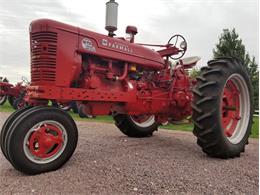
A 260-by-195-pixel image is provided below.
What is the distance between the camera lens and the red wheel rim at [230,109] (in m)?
4.56

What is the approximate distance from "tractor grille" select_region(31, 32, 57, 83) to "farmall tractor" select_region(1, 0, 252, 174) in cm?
1

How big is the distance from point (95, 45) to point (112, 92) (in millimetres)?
679

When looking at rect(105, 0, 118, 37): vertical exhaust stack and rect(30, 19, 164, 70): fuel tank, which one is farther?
rect(105, 0, 118, 37): vertical exhaust stack

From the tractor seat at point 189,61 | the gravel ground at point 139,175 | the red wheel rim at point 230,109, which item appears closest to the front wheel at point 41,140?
the gravel ground at point 139,175

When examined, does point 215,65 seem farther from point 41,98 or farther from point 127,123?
point 41,98

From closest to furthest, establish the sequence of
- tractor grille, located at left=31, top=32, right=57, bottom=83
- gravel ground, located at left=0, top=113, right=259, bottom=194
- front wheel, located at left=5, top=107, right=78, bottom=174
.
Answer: gravel ground, located at left=0, top=113, right=259, bottom=194
front wheel, located at left=5, top=107, right=78, bottom=174
tractor grille, located at left=31, top=32, right=57, bottom=83

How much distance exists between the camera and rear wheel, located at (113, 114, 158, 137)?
5.54 metres

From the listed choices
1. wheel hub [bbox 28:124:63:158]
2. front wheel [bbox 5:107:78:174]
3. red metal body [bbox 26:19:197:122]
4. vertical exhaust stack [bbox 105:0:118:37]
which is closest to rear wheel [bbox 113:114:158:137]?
red metal body [bbox 26:19:197:122]

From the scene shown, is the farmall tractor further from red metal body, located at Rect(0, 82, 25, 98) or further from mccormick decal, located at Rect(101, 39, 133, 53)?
red metal body, located at Rect(0, 82, 25, 98)

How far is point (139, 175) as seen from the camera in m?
3.09

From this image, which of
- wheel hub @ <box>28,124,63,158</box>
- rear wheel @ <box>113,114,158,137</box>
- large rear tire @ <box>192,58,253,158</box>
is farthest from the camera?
rear wheel @ <box>113,114,158,137</box>

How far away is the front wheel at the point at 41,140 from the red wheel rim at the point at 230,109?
8.21ft

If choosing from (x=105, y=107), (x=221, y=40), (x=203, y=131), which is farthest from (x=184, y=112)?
(x=221, y=40)

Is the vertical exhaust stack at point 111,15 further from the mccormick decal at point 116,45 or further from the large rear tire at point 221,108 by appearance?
the large rear tire at point 221,108
